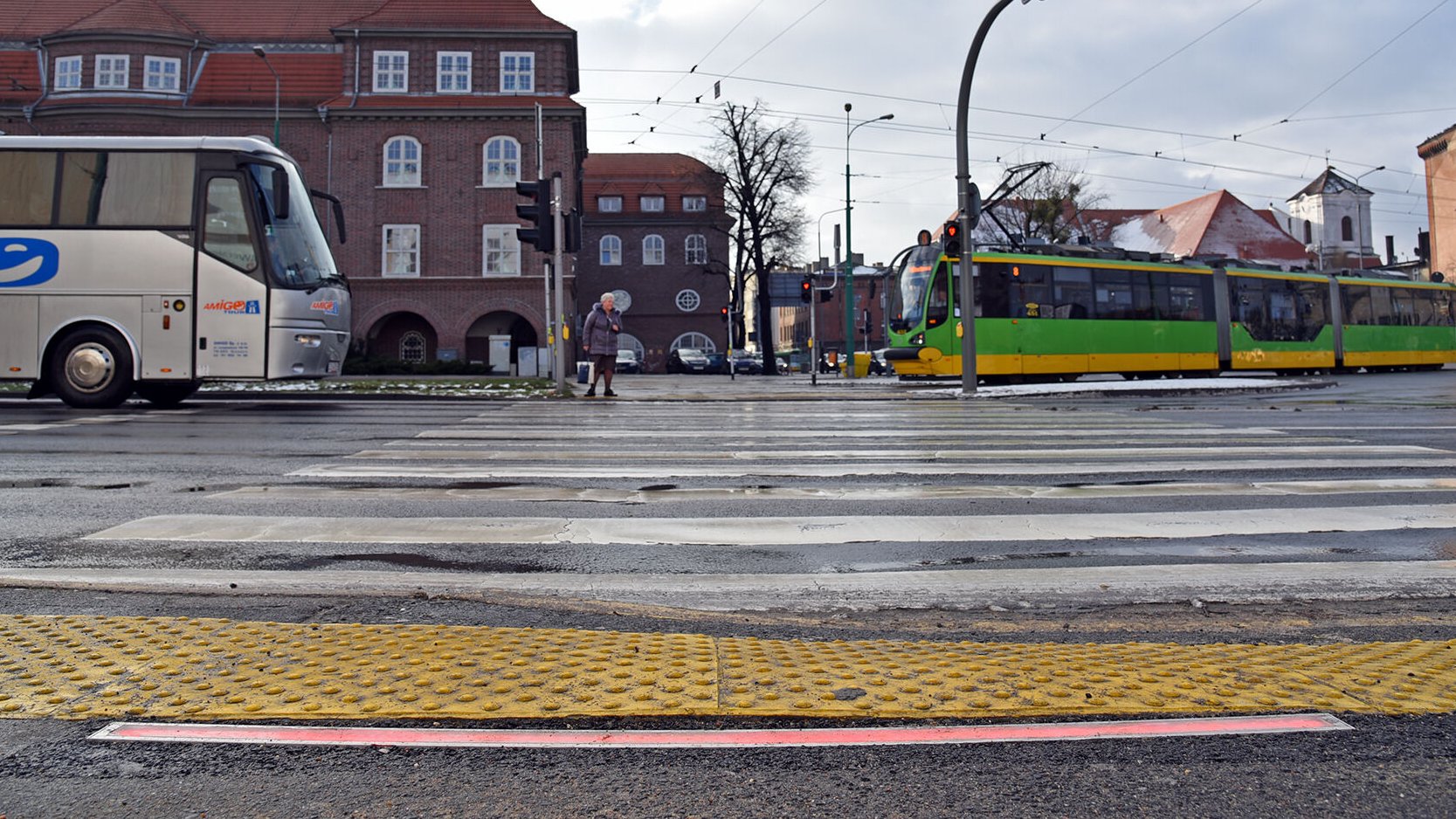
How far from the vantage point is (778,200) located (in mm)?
53312

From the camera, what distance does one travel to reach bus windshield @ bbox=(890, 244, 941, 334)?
995 inches

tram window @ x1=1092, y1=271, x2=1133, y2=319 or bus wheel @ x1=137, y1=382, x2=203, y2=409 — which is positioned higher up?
tram window @ x1=1092, y1=271, x2=1133, y2=319

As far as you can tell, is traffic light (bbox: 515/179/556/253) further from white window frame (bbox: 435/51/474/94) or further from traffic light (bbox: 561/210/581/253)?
white window frame (bbox: 435/51/474/94)

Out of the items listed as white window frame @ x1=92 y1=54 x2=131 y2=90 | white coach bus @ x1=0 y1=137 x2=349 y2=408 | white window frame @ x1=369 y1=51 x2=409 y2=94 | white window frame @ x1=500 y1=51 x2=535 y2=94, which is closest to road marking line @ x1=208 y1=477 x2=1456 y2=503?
white coach bus @ x1=0 y1=137 x2=349 y2=408

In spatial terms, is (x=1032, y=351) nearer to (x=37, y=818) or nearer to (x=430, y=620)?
(x=430, y=620)

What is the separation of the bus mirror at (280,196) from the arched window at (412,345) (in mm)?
30808

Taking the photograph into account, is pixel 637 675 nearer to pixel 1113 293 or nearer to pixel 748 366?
pixel 1113 293

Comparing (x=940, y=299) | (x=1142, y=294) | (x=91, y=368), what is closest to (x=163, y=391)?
(x=91, y=368)

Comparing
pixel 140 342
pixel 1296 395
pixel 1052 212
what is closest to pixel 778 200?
pixel 1052 212

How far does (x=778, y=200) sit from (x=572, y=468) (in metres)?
47.1

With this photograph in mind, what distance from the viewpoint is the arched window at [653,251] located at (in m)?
64.4

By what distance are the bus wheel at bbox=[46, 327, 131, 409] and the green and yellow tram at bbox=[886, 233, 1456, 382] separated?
45.8 ft

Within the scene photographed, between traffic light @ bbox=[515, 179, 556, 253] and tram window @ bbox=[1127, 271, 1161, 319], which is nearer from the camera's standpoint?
traffic light @ bbox=[515, 179, 556, 253]

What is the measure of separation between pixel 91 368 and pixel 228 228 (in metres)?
2.56
